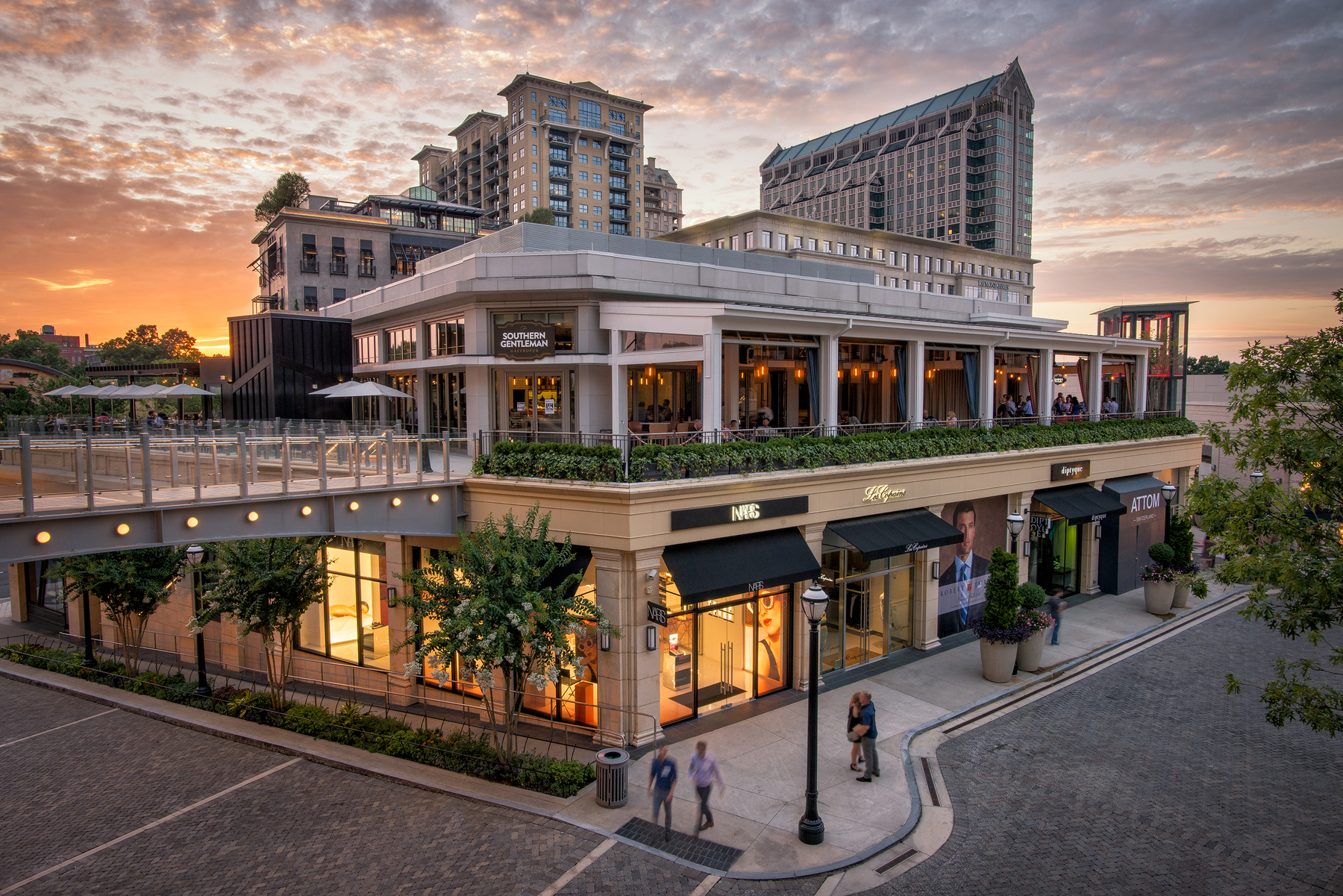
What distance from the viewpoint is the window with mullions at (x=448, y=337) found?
73.8ft

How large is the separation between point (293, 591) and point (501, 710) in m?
5.88

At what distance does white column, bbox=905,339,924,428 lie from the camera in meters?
22.6

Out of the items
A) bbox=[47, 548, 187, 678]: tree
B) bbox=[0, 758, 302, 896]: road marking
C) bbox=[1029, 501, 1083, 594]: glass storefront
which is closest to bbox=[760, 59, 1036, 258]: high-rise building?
bbox=[1029, 501, 1083, 594]: glass storefront

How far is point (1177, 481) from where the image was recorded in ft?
104

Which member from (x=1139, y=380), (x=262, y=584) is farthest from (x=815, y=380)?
(x=1139, y=380)

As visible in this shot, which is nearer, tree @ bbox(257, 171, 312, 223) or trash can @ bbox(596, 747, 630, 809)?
trash can @ bbox(596, 747, 630, 809)

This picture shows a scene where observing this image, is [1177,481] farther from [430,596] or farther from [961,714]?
[430,596]

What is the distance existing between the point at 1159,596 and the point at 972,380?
9.56 metres

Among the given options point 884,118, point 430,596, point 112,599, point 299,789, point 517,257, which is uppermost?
point 884,118

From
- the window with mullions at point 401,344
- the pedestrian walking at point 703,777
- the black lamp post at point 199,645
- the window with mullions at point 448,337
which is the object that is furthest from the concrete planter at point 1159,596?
the black lamp post at point 199,645

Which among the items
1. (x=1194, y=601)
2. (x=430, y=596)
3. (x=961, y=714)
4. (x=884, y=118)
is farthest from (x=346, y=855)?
(x=884, y=118)

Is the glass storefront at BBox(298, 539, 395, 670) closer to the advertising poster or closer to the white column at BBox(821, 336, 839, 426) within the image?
the white column at BBox(821, 336, 839, 426)

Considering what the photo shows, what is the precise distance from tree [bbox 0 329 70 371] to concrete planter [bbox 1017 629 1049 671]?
85.2m

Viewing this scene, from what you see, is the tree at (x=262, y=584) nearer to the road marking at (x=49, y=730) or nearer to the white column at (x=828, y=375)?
the road marking at (x=49, y=730)
